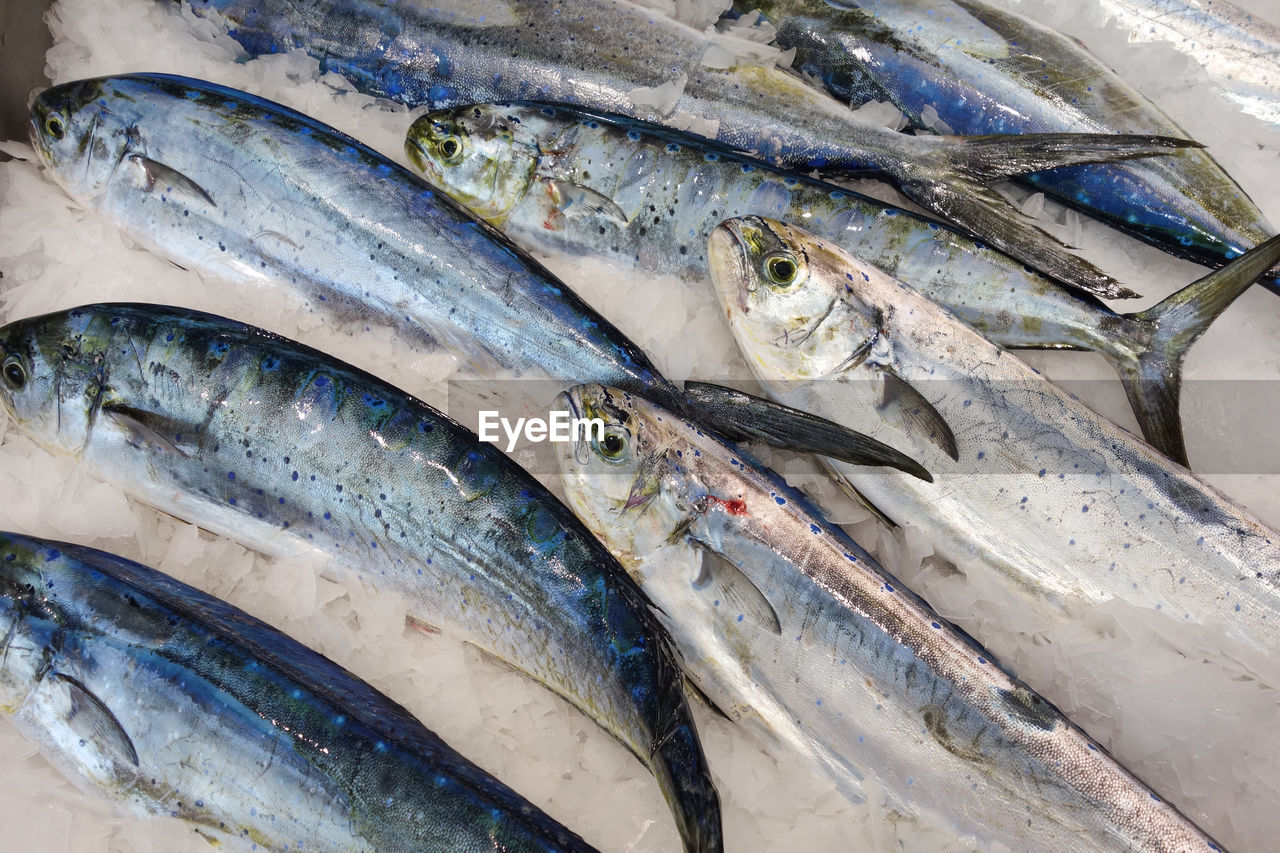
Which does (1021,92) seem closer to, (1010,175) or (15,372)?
(1010,175)

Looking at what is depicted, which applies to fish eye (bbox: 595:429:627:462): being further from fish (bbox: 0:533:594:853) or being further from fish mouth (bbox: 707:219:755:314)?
fish (bbox: 0:533:594:853)

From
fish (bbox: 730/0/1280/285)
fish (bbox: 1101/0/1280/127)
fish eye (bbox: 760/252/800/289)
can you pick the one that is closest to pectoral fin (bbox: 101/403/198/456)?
fish eye (bbox: 760/252/800/289)

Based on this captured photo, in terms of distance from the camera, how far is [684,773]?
1.86 meters

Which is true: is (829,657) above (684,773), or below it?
above

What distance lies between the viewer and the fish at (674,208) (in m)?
2.41

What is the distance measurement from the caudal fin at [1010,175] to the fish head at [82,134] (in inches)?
97.4

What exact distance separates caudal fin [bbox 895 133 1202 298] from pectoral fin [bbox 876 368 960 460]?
62 cm

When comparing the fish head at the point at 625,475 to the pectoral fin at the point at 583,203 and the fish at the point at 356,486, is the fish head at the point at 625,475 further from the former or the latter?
the pectoral fin at the point at 583,203

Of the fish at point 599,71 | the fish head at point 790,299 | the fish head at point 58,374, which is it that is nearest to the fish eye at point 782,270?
the fish head at point 790,299

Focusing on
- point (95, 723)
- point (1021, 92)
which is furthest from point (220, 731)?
point (1021, 92)

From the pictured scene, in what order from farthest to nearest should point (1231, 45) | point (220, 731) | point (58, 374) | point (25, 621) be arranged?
point (1231, 45) < point (58, 374) < point (25, 621) < point (220, 731)

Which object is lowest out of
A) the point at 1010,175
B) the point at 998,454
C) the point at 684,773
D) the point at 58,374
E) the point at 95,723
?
the point at 95,723

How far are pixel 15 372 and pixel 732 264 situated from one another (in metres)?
1.99

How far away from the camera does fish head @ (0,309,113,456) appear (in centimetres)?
209
